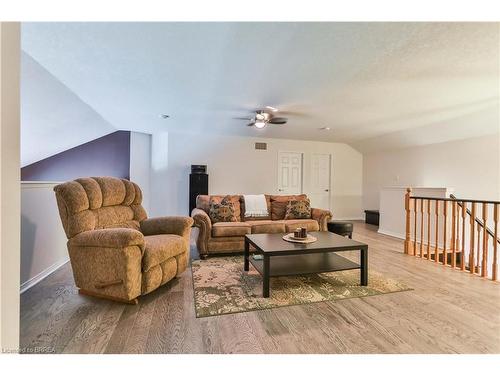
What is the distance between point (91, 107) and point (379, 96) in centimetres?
451

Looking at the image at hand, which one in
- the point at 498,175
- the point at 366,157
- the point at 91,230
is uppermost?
the point at 366,157

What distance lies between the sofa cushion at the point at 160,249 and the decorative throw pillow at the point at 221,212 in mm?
1100

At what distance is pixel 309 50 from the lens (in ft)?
7.16

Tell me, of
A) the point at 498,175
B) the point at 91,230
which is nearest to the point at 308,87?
the point at 91,230

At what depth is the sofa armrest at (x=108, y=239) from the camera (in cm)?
187

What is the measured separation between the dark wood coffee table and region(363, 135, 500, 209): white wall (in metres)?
4.00

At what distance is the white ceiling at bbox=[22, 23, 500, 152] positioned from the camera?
1905mm

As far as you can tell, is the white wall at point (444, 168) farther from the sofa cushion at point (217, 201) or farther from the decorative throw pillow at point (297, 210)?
the sofa cushion at point (217, 201)

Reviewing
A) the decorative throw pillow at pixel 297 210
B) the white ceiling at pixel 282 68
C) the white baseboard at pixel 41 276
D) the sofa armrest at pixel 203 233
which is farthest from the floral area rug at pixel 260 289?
the white ceiling at pixel 282 68

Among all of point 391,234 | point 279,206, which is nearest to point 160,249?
point 279,206

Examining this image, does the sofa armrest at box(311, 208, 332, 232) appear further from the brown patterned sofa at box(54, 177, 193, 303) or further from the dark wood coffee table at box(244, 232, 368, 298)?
the brown patterned sofa at box(54, 177, 193, 303)

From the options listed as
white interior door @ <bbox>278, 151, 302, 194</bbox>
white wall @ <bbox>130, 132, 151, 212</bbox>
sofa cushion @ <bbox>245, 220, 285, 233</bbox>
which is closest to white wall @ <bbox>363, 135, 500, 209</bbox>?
white interior door @ <bbox>278, 151, 302, 194</bbox>

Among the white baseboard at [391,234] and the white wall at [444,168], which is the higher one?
the white wall at [444,168]
